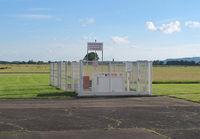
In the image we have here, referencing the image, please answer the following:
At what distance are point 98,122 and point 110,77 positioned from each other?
9.31m

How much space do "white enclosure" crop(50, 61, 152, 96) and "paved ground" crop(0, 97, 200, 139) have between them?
17.6 ft

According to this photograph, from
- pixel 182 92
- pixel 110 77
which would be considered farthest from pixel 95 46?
pixel 182 92

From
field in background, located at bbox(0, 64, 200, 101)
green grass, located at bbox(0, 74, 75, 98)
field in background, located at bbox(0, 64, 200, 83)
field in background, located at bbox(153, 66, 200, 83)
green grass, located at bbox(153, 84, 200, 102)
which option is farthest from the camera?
field in background, located at bbox(0, 64, 200, 83)

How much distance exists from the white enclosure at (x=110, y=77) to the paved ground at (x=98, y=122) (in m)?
5.36

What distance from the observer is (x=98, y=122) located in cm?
1002

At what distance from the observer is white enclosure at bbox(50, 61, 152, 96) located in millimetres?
18812

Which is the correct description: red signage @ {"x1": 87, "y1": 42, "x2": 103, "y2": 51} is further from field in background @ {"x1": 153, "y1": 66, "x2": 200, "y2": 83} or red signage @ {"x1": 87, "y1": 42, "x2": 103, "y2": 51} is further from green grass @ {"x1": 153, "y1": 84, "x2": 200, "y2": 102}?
field in background @ {"x1": 153, "y1": 66, "x2": 200, "y2": 83}

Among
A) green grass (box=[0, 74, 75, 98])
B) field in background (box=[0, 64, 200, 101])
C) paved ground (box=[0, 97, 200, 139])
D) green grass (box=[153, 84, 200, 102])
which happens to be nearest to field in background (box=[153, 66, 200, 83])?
field in background (box=[0, 64, 200, 101])

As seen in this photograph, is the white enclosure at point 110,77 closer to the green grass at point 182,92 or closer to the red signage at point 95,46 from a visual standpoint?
the green grass at point 182,92

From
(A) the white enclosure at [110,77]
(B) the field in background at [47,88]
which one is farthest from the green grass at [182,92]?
(A) the white enclosure at [110,77]

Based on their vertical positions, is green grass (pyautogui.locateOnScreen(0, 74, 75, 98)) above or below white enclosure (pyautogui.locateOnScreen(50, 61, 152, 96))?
below

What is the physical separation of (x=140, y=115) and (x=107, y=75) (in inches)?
311

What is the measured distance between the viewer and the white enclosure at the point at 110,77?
18812mm

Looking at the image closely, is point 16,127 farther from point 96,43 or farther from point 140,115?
point 96,43
